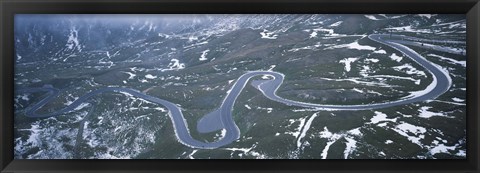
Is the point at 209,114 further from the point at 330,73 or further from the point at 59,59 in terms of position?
the point at 59,59

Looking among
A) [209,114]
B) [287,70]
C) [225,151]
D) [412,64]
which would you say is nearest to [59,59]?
[209,114]

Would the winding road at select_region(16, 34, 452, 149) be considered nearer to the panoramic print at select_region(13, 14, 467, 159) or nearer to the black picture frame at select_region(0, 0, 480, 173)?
the panoramic print at select_region(13, 14, 467, 159)

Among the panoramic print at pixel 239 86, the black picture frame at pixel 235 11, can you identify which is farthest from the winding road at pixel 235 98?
the black picture frame at pixel 235 11

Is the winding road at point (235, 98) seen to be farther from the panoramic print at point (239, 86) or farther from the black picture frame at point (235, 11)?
the black picture frame at point (235, 11)

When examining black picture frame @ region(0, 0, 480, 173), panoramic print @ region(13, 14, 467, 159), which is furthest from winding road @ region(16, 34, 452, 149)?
black picture frame @ region(0, 0, 480, 173)

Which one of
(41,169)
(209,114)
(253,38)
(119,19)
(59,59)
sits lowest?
(41,169)
